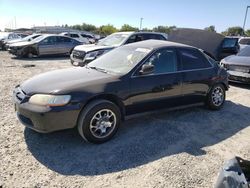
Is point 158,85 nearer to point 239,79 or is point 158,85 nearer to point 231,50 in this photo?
point 239,79

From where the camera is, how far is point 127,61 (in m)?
4.95

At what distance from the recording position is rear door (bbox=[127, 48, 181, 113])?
4.60 metres

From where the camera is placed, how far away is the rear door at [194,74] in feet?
17.7

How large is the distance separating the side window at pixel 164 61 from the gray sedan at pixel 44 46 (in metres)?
12.3

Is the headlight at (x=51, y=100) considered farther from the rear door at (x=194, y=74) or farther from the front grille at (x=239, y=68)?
the front grille at (x=239, y=68)

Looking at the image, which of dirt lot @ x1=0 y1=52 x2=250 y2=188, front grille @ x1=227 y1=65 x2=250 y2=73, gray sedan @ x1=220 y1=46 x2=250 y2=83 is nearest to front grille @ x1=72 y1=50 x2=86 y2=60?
dirt lot @ x1=0 y1=52 x2=250 y2=188

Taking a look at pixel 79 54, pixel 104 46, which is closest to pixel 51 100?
pixel 104 46

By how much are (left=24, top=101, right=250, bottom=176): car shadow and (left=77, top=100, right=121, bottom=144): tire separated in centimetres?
14

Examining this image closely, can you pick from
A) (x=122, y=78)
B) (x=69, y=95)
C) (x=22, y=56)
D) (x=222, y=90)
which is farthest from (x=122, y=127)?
(x=22, y=56)

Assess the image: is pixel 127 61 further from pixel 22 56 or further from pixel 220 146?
pixel 22 56

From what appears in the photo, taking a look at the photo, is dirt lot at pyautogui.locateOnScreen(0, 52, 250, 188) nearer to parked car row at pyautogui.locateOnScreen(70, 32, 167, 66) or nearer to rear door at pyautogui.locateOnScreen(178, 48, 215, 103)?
rear door at pyautogui.locateOnScreen(178, 48, 215, 103)

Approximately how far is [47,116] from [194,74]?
3.22 meters

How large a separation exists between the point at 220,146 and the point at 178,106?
4.13 ft


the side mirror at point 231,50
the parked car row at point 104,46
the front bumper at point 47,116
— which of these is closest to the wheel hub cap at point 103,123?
the front bumper at point 47,116
